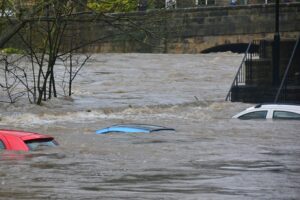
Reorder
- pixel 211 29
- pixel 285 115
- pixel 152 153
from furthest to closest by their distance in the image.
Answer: pixel 211 29 → pixel 285 115 → pixel 152 153

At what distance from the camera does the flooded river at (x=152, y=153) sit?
1134 centimetres

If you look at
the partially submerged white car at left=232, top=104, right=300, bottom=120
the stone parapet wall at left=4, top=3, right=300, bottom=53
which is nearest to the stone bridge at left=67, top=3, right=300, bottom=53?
the stone parapet wall at left=4, top=3, right=300, bottom=53

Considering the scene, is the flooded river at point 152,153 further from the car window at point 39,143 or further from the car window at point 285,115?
the car window at point 285,115

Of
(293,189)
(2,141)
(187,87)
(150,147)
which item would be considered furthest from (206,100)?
(293,189)

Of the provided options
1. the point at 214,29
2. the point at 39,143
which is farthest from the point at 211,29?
the point at 39,143

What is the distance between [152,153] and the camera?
51.0ft

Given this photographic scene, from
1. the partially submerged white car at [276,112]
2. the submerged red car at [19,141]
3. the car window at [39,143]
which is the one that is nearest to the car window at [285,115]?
the partially submerged white car at [276,112]

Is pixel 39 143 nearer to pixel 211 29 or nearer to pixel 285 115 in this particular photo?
pixel 285 115

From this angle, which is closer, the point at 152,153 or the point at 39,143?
the point at 39,143

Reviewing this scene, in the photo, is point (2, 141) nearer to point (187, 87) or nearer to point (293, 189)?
point (293, 189)

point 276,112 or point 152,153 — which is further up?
point 152,153

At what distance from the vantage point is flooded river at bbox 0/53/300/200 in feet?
37.2

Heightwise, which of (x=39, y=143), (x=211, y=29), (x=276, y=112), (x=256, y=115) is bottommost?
(x=211, y=29)

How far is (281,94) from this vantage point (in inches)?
1085
